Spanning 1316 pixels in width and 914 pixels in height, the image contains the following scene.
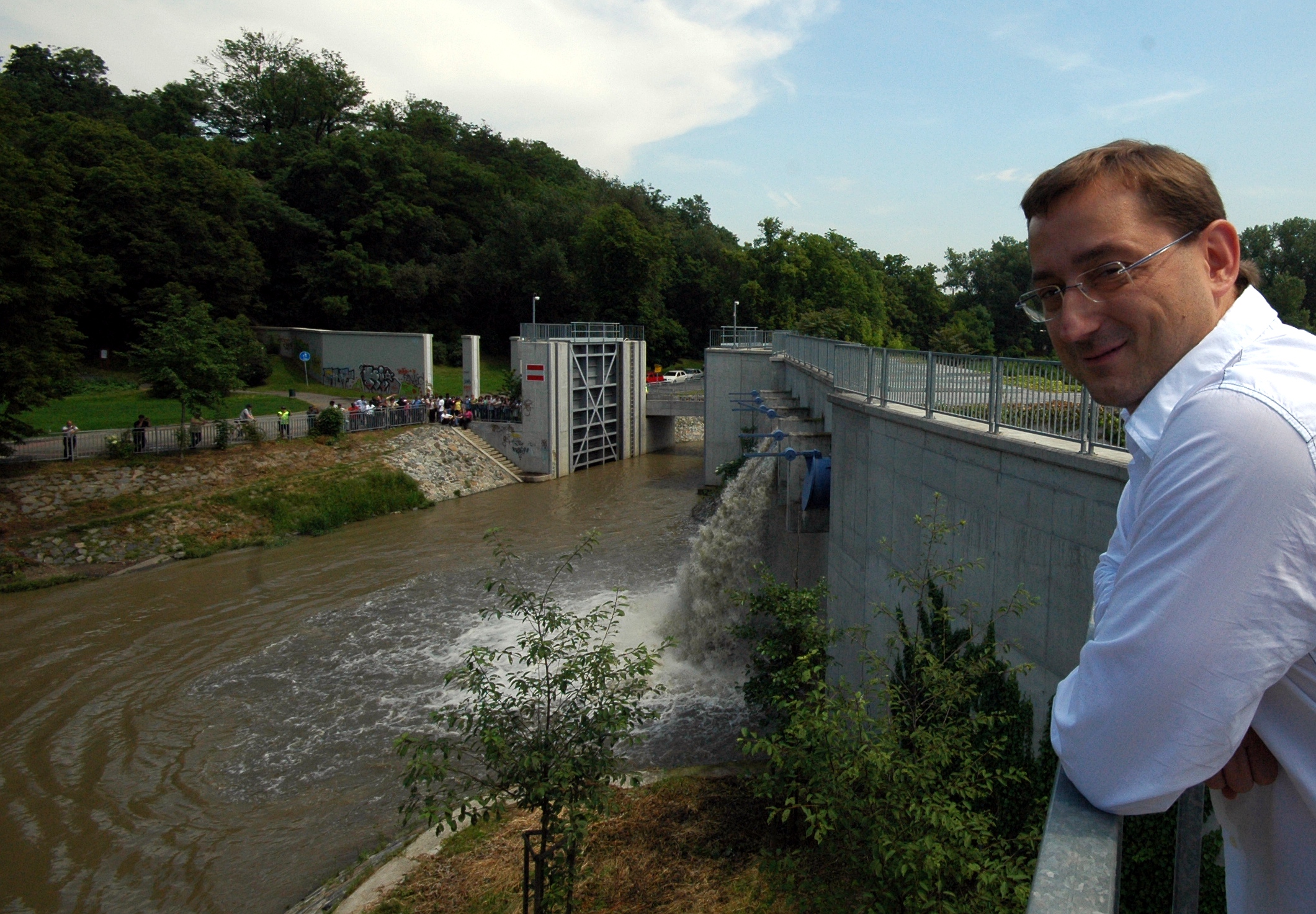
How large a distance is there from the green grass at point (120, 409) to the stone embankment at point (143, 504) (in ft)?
12.3

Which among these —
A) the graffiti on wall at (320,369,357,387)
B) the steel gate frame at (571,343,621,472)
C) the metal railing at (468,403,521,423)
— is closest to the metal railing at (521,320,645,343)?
the steel gate frame at (571,343,621,472)

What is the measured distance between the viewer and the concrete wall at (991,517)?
7719mm

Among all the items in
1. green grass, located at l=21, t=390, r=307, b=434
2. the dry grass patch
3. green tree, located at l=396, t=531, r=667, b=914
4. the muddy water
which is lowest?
the muddy water

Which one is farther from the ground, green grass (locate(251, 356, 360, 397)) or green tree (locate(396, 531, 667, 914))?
green grass (locate(251, 356, 360, 397))

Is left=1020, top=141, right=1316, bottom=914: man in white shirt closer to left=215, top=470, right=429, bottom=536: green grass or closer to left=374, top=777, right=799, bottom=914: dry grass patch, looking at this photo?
left=374, top=777, right=799, bottom=914: dry grass patch

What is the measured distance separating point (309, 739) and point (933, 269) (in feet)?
212

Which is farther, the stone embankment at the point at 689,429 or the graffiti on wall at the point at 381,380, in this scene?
the stone embankment at the point at 689,429

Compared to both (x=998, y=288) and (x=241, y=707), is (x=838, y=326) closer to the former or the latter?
(x=998, y=288)

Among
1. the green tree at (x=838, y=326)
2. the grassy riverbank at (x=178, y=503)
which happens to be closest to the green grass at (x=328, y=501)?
the grassy riverbank at (x=178, y=503)

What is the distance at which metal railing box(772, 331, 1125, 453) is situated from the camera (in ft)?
25.5

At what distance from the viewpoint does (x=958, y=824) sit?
5.53 meters

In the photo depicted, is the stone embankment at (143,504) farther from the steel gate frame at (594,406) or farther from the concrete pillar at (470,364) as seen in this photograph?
the steel gate frame at (594,406)

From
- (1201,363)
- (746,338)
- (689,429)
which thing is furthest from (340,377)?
(1201,363)

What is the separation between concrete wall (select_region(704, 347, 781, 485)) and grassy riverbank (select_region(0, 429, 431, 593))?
12247 millimetres
